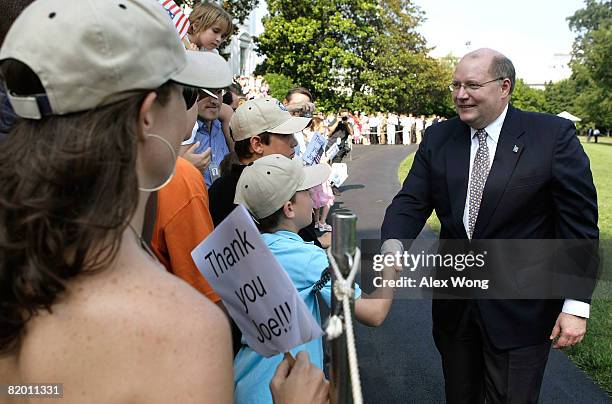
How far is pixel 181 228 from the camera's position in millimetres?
2359

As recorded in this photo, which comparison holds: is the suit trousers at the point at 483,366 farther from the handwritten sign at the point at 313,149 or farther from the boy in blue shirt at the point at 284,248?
the handwritten sign at the point at 313,149

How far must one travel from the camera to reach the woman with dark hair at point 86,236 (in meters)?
1.04

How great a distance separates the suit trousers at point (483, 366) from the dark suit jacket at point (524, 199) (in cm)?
6

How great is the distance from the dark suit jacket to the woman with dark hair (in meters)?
2.05

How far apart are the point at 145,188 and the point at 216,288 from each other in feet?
1.64

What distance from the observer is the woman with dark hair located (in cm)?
104

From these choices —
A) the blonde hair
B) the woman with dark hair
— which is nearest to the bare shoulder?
the woman with dark hair

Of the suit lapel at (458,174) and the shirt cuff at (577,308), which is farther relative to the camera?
the suit lapel at (458,174)

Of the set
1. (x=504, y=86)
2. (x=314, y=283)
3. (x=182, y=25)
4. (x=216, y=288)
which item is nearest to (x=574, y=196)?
(x=504, y=86)

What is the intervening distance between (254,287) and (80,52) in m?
0.71

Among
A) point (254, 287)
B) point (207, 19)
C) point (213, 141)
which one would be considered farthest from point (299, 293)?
point (207, 19)

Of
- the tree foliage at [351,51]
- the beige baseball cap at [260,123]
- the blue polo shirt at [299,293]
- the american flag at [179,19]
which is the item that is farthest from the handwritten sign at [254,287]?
the tree foliage at [351,51]

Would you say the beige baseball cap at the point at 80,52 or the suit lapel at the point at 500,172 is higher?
the beige baseball cap at the point at 80,52

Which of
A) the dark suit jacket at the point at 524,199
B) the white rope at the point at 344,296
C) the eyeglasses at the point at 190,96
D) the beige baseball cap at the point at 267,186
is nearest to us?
the white rope at the point at 344,296
